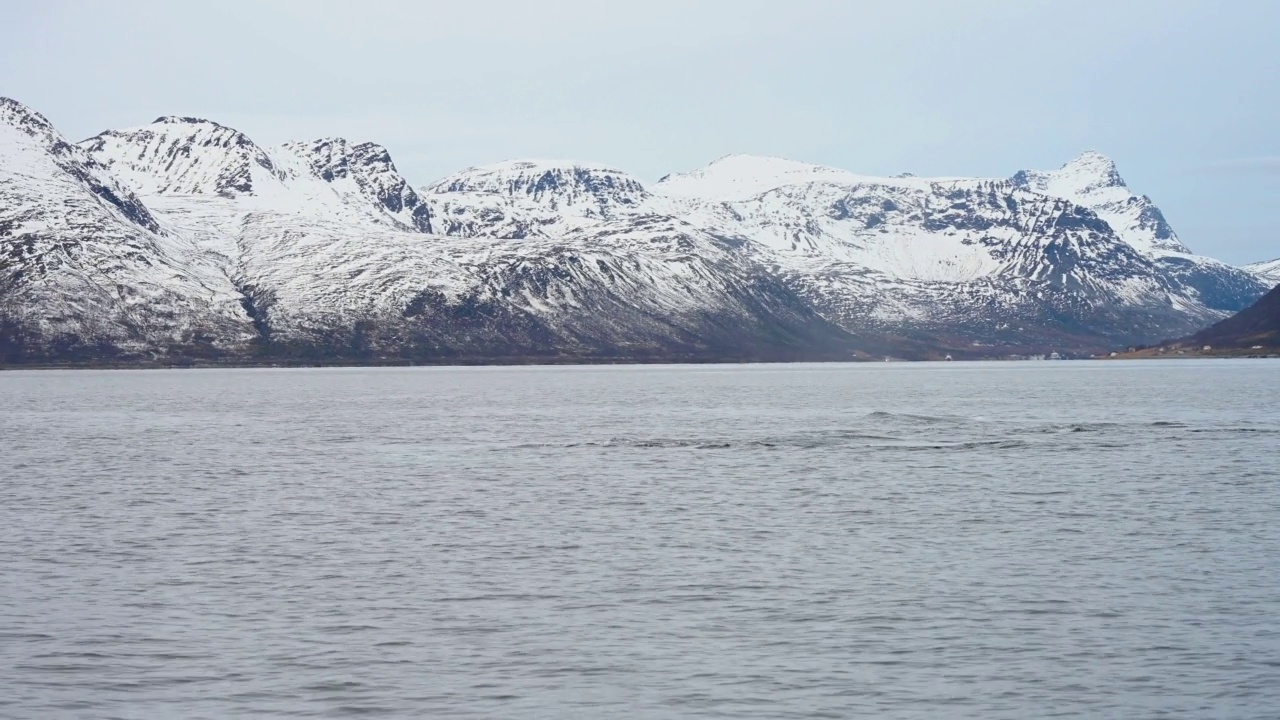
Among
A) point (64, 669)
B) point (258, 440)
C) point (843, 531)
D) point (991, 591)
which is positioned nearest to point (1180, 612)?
point (991, 591)

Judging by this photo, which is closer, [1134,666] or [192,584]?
[1134,666]

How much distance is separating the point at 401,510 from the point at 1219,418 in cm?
10947

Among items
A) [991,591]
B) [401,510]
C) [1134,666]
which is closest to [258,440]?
[401,510]

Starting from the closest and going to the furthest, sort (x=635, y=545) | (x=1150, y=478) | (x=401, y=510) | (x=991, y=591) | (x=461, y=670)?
(x=461, y=670)
(x=991, y=591)
(x=635, y=545)
(x=401, y=510)
(x=1150, y=478)

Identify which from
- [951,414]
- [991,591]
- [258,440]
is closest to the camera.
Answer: [991,591]

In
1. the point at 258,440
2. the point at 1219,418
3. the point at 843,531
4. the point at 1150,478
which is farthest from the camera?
the point at 1219,418

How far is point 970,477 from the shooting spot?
308ft

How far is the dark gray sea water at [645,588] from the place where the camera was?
3800 centimetres

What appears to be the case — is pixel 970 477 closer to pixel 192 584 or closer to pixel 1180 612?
pixel 1180 612

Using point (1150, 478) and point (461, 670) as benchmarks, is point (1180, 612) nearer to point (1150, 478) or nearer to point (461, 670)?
point (461, 670)

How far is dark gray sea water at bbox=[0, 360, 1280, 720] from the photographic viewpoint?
3800 cm

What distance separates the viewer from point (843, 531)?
67.5m

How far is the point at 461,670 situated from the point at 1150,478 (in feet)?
207

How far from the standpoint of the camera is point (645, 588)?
52.1m
